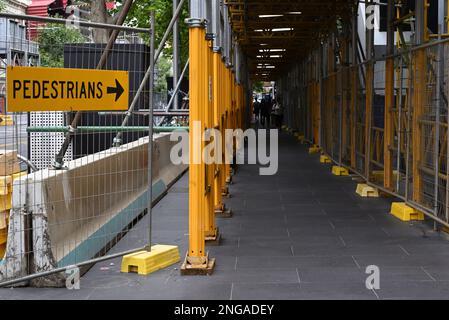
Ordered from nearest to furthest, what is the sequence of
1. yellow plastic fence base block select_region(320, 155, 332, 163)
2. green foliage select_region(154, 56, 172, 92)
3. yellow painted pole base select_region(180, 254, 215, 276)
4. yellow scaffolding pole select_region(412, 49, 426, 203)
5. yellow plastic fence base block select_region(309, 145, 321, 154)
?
yellow painted pole base select_region(180, 254, 215, 276)
yellow scaffolding pole select_region(412, 49, 426, 203)
green foliage select_region(154, 56, 172, 92)
yellow plastic fence base block select_region(320, 155, 332, 163)
yellow plastic fence base block select_region(309, 145, 321, 154)

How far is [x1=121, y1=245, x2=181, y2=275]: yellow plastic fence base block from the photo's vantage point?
7.16m

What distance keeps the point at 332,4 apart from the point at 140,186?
886 centimetres

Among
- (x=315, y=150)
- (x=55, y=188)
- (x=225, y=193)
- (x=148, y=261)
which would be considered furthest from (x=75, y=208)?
(x=315, y=150)

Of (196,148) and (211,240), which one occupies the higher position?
(196,148)

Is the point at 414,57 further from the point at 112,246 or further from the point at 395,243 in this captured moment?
the point at 112,246

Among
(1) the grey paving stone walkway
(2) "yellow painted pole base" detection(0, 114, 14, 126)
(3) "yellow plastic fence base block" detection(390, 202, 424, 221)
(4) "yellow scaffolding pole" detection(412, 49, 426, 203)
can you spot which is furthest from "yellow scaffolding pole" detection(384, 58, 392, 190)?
(2) "yellow painted pole base" detection(0, 114, 14, 126)

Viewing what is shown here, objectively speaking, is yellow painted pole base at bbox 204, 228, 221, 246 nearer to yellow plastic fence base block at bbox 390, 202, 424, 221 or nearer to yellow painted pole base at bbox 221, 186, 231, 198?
yellow plastic fence base block at bbox 390, 202, 424, 221

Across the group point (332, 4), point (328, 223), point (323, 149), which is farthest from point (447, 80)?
point (323, 149)

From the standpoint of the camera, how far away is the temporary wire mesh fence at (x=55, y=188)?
659 centimetres

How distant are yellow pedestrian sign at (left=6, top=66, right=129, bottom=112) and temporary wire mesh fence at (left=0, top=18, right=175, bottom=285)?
28 cm

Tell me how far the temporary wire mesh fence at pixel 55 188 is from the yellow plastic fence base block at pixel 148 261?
565 millimetres

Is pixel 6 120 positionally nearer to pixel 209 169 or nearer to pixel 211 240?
pixel 209 169

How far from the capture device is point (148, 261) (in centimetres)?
722

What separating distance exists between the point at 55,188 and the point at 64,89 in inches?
43.1
